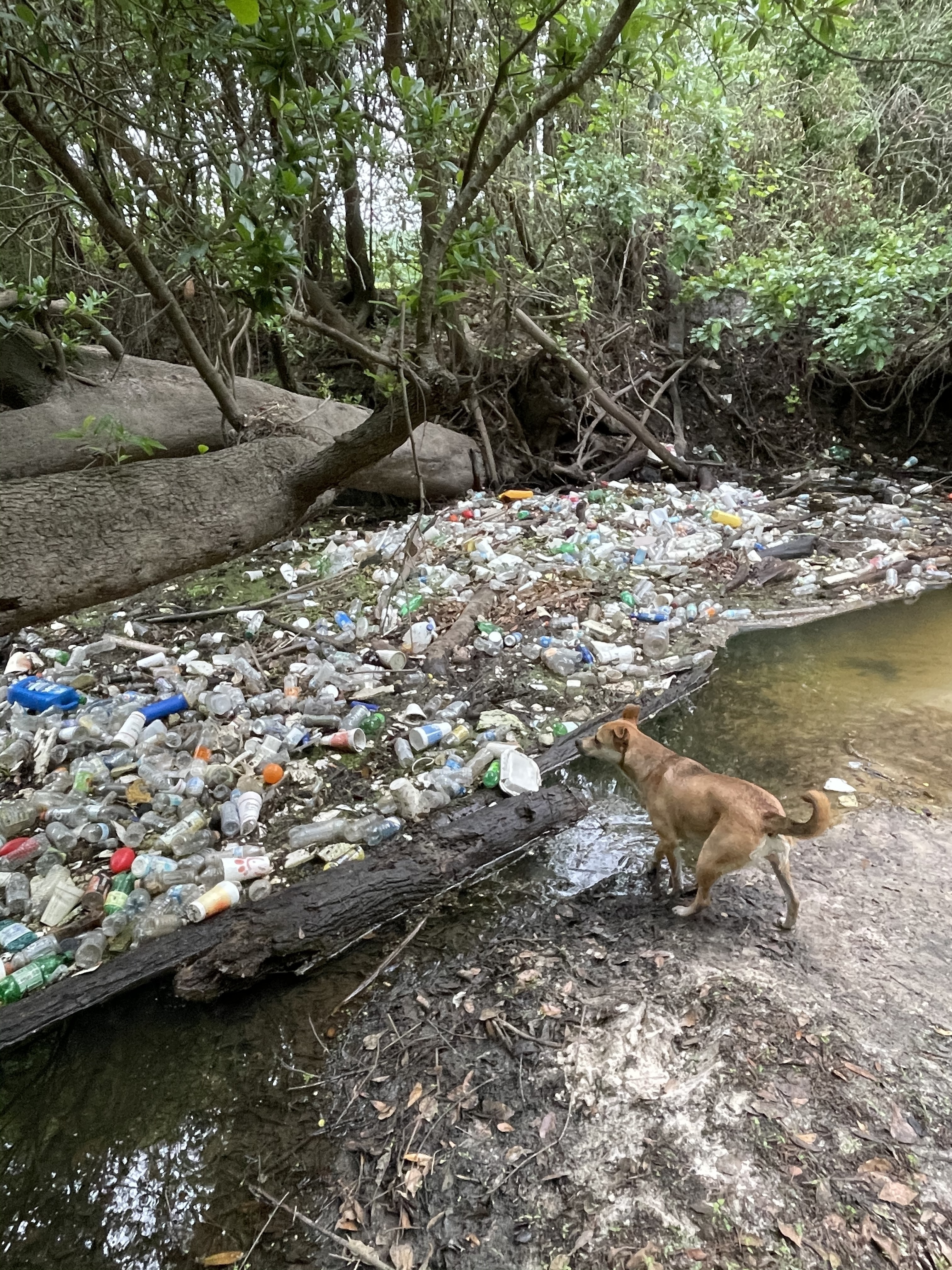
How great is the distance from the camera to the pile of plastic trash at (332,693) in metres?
2.77

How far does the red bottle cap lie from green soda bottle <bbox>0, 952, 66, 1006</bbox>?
1.26 feet

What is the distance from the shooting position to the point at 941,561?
579 centimetres

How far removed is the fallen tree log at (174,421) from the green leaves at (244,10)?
2056mm

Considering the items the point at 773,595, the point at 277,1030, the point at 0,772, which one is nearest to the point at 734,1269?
the point at 277,1030

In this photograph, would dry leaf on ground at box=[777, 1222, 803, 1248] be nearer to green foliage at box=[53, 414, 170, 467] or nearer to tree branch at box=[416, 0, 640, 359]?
tree branch at box=[416, 0, 640, 359]

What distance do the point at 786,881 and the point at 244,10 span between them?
2692 mm

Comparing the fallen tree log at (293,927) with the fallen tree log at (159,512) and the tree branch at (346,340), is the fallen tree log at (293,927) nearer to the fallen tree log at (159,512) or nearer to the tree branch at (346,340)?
the fallen tree log at (159,512)

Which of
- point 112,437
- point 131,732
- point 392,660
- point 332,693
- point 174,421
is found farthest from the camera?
point 174,421

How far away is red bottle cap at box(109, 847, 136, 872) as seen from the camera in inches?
109

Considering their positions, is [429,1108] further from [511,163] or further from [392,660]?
[511,163]

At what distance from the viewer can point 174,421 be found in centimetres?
544

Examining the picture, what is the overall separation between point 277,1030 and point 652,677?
286 cm

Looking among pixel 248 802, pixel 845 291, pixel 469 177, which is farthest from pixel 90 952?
pixel 845 291

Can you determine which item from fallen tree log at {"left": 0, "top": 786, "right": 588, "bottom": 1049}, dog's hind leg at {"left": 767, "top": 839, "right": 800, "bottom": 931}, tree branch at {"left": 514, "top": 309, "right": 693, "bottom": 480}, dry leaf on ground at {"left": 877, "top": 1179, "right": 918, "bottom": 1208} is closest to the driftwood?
fallen tree log at {"left": 0, "top": 786, "right": 588, "bottom": 1049}
